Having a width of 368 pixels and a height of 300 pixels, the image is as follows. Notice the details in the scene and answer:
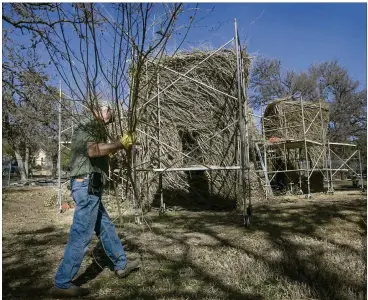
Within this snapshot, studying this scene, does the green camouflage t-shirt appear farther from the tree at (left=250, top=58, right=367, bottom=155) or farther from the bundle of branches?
the tree at (left=250, top=58, right=367, bottom=155)

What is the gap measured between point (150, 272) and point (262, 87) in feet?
91.0

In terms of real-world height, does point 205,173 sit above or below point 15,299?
above

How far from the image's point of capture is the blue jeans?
9.83 ft

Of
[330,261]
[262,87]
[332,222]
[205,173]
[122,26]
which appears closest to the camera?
[122,26]

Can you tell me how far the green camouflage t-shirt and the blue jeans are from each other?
0.35 feet

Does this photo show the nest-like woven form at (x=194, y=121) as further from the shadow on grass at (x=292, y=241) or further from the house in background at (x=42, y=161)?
the house in background at (x=42, y=161)

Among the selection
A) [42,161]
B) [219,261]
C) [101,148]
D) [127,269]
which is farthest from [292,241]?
[42,161]

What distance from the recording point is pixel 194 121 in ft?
26.4

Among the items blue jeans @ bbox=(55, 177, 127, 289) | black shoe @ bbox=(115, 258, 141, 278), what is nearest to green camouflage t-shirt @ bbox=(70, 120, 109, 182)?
blue jeans @ bbox=(55, 177, 127, 289)

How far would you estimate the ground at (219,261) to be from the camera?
2.83 metres

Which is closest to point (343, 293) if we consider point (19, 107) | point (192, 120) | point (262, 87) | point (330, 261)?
point (330, 261)

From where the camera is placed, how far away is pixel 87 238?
314 centimetres

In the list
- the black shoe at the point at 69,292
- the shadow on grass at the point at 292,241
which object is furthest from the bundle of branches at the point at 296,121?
the black shoe at the point at 69,292

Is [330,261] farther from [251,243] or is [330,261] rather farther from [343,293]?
[251,243]
